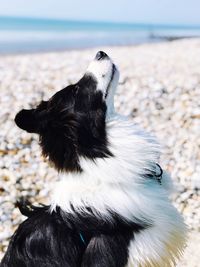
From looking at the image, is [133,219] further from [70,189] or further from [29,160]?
[29,160]

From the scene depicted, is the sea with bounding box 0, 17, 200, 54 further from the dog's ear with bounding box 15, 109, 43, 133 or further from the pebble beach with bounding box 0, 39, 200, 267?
the dog's ear with bounding box 15, 109, 43, 133

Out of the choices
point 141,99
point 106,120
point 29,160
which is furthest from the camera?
point 141,99

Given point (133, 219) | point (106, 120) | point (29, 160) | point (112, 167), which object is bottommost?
point (29, 160)

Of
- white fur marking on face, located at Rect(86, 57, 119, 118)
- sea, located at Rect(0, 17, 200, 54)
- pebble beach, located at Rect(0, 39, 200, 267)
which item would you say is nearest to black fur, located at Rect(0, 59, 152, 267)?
white fur marking on face, located at Rect(86, 57, 119, 118)

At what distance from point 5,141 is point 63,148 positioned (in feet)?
10.6

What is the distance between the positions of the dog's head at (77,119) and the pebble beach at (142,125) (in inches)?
44.3

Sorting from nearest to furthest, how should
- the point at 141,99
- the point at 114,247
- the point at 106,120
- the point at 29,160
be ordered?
the point at 114,247, the point at 106,120, the point at 29,160, the point at 141,99

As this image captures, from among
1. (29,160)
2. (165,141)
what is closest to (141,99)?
(165,141)

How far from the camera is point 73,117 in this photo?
136 inches

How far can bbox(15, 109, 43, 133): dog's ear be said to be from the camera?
10.8 feet

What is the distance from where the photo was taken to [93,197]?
338 centimetres

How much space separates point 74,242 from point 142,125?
3.59 metres

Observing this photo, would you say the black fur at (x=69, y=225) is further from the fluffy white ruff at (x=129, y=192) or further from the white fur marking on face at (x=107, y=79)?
the white fur marking on face at (x=107, y=79)

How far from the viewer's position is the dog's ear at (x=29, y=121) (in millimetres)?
3293
